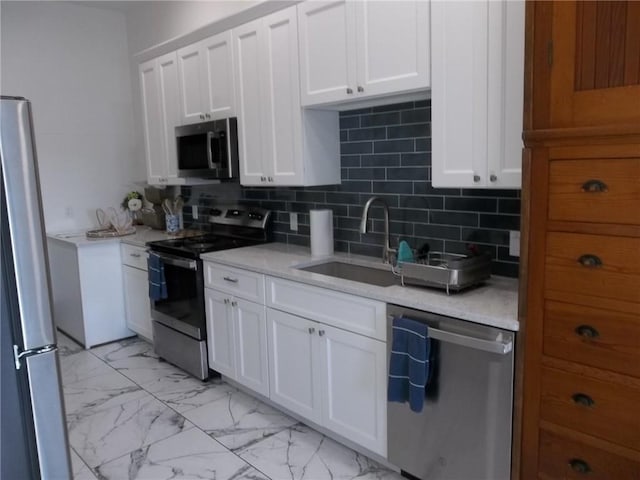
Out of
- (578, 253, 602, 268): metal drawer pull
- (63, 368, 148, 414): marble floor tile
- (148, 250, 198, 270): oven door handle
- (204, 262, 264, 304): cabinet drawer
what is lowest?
(63, 368, 148, 414): marble floor tile

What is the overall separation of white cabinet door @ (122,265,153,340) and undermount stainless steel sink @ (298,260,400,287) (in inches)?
67.9

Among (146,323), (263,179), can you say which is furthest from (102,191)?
(263,179)

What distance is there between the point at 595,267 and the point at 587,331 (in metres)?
0.20

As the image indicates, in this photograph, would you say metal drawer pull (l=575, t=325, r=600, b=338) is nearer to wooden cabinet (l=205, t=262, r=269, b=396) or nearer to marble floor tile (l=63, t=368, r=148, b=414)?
wooden cabinet (l=205, t=262, r=269, b=396)

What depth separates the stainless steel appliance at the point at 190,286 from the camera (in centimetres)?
332

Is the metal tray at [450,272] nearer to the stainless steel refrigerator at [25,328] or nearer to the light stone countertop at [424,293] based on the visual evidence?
the light stone countertop at [424,293]

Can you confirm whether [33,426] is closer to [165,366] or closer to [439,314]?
[439,314]

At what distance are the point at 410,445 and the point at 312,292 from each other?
822 millimetres

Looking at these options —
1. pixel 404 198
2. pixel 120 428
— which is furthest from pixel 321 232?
pixel 120 428

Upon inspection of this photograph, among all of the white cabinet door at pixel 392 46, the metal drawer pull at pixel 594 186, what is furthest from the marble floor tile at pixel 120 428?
the metal drawer pull at pixel 594 186

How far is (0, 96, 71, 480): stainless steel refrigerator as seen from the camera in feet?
3.81

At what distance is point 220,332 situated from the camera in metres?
3.20

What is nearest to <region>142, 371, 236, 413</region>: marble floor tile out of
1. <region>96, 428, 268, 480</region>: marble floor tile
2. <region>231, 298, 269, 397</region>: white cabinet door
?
<region>231, 298, 269, 397</region>: white cabinet door

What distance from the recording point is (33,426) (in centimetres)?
124
